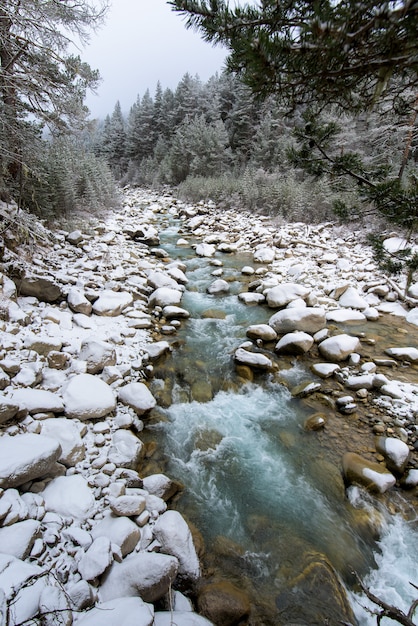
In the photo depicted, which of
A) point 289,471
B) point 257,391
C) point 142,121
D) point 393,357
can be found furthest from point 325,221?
point 142,121

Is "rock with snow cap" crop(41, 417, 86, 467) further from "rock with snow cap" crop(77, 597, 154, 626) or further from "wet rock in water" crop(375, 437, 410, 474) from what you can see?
"wet rock in water" crop(375, 437, 410, 474)

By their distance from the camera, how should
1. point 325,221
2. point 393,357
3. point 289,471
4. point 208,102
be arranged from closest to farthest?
point 289,471
point 393,357
point 325,221
point 208,102

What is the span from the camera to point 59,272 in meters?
6.58

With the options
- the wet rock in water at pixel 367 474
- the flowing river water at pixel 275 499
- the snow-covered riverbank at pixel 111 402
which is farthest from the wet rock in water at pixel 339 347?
the wet rock in water at pixel 367 474

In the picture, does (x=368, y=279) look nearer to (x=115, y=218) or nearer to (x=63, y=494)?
(x=63, y=494)

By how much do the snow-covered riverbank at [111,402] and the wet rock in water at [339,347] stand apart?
2 centimetres

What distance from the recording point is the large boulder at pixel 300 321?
6.09 m

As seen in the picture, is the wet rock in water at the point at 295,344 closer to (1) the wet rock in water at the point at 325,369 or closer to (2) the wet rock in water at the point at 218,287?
(1) the wet rock in water at the point at 325,369

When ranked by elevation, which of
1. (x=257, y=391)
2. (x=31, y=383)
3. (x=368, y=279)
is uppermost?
(x=368, y=279)

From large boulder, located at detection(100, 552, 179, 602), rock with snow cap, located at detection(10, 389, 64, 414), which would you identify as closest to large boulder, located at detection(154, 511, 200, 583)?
large boulder, located at detection(100, 552, 179, 602)

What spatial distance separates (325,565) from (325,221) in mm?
13014

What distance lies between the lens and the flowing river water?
2.57 m

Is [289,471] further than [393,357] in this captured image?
No

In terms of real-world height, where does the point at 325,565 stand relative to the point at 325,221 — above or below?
below
